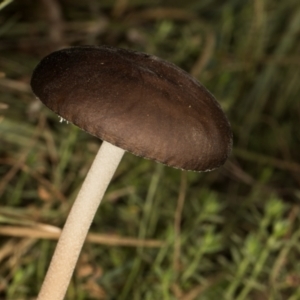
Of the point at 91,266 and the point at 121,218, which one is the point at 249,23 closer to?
the point at 121,218

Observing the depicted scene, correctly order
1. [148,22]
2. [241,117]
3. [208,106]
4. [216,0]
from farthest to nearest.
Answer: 1. [216,0]
2. [148,22]
3. [241,117]
4. [208,106]

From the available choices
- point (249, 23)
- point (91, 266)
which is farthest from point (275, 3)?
point (91, 266)

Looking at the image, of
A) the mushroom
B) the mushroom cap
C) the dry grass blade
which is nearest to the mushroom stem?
the mushroom

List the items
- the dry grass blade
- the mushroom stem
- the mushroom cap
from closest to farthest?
the mushroom cap → the mushroom stem → the dry grass blade

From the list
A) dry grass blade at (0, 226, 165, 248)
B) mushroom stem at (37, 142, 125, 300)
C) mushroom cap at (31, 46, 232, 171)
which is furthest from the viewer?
dry grass blade at (0, 226, 165, 248)

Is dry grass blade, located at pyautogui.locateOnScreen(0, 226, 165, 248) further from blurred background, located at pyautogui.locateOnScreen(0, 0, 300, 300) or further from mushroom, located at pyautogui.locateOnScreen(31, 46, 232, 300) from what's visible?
mushroom, located at pyautogui.locateOnScreen(31, 46, 232, 300)

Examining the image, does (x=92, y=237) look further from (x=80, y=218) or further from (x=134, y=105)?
(x=134, y=105)
